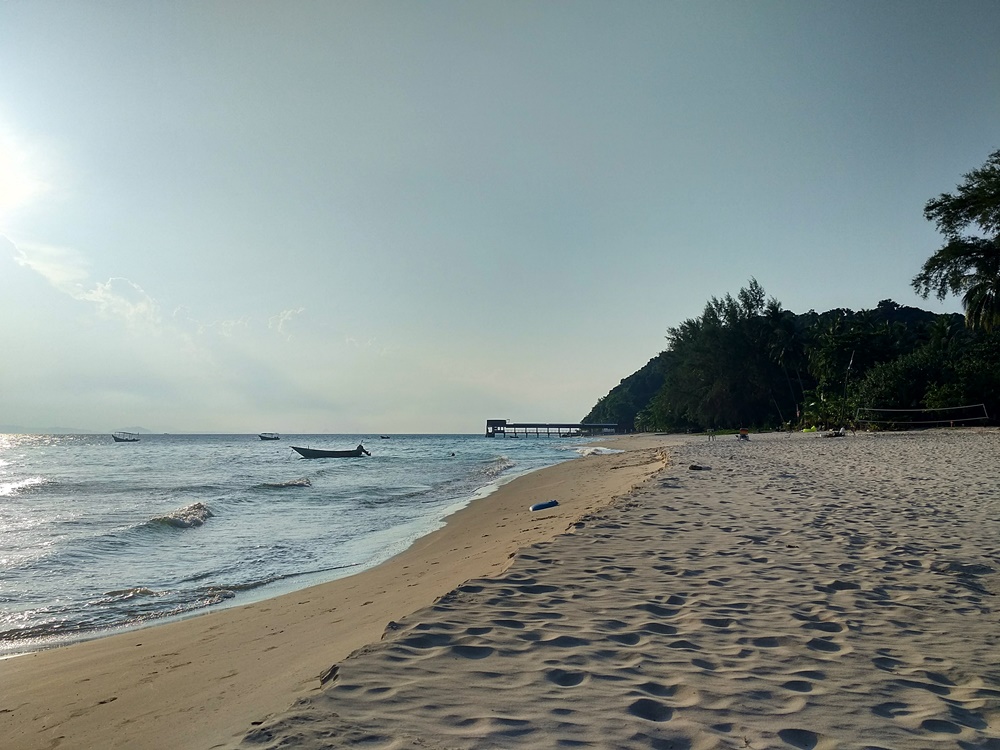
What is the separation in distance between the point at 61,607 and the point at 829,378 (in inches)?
1935

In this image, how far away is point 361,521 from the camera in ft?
49.1

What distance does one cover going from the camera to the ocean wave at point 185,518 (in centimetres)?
1380

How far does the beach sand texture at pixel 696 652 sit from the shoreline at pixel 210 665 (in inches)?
18.5

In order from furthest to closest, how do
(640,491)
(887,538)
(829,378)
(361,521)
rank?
(829,378) < (361,521) < (640,491) < (887,538)

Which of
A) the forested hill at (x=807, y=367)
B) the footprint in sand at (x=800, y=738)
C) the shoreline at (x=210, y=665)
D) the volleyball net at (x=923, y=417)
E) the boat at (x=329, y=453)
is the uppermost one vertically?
the forested hill at (x=807, y=367)

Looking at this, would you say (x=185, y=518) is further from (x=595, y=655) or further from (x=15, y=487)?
(x=15, y=487)

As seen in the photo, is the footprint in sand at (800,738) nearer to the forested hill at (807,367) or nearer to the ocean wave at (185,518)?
the ocean wave at (185,518)

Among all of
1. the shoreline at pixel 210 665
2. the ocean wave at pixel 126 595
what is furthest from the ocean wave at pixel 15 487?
the shoreline at pixel 210 665

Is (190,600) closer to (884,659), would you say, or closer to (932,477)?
(884,659)

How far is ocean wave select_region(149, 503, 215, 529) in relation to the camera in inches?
543

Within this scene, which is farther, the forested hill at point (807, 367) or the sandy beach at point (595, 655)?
the forested hill at point (807, 367)

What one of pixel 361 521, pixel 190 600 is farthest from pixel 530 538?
pixel 361 521

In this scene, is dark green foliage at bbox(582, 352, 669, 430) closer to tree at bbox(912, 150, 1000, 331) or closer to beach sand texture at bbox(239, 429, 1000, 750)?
tree at bbox(912, 150, 1000, 331)

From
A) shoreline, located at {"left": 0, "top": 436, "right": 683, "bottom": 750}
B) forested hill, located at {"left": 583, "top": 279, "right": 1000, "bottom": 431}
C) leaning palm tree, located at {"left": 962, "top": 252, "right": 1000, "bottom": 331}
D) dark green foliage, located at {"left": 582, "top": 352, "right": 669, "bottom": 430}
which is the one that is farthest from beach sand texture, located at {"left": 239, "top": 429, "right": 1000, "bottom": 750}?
dark green foliage, located at {"left": 582, "top": 352, "right": 669, "bottom": 430}
